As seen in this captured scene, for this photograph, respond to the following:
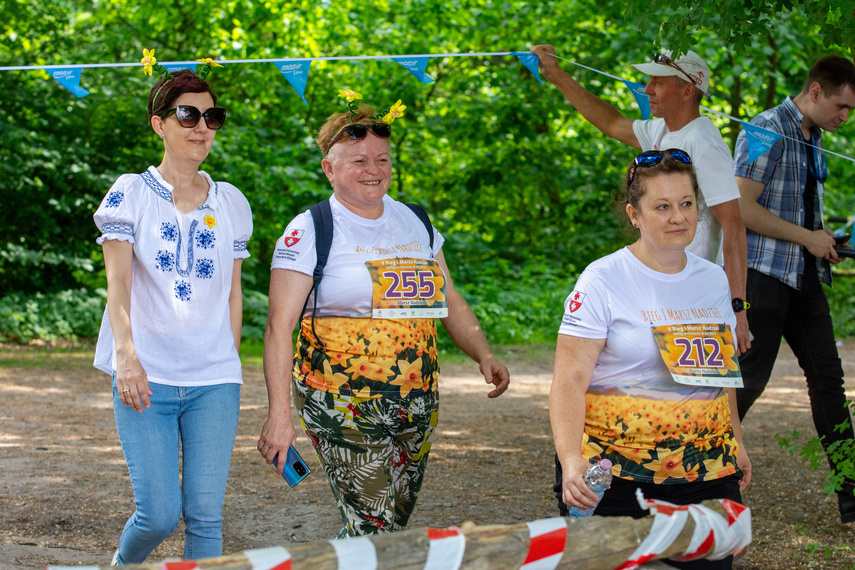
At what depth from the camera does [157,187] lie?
122 inches

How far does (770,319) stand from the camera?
4.47 metres

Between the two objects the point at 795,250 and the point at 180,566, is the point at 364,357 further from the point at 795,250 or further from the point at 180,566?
the point at 795,250

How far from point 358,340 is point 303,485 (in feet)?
8.75

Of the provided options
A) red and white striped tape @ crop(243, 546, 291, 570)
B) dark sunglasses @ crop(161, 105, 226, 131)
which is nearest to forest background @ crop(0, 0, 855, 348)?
dark sunglasses @ crop(161, 105, 226, 131)

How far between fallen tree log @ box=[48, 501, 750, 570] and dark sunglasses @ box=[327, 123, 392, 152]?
1849 millimetres

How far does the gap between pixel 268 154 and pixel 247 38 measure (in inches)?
99.3

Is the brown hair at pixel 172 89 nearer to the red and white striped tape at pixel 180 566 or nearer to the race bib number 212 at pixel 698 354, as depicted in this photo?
the race bib number 212 at pixel 698 354

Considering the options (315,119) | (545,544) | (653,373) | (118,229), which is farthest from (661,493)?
(315,119)

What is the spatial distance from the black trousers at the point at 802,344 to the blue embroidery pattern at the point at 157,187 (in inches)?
114

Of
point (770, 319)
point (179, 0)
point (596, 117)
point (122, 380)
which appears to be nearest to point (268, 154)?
point (179, 0)

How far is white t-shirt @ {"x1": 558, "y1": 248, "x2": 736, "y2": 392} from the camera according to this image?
110 inches

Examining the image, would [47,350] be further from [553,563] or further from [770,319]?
[553,563]

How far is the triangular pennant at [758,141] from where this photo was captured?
4.45m

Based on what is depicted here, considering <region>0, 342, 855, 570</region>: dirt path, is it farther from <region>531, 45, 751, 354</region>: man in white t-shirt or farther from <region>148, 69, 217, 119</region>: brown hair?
<region>148, 69, 217, 119</region>: brown hair
